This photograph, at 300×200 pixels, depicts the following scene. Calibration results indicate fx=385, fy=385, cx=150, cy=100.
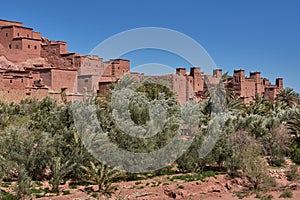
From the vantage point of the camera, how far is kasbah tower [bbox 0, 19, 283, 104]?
28375 mm

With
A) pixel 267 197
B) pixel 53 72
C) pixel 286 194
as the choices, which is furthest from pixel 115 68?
pixel 267 197

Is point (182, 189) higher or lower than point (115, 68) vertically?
lower

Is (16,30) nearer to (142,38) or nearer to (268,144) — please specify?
(142,38)

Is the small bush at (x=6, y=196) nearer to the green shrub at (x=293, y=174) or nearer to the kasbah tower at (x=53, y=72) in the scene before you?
the green shrub at (x=293, y=174)

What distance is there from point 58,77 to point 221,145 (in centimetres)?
1828

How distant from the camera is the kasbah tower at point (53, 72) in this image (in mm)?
28375

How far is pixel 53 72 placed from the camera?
30453 millimetres

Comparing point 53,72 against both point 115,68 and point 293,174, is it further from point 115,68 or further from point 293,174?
point 293,174

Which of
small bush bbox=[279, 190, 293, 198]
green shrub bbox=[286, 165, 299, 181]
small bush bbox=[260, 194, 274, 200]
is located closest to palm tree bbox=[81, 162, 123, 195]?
small bush bbox=[260, 194, 274, 200]

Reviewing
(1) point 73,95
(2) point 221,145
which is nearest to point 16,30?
(1) point 73,95

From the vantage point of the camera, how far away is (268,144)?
18375 mm

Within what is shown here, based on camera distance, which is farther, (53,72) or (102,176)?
(53,72)

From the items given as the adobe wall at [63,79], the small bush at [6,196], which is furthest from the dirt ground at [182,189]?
the adobe wall at [63,79]

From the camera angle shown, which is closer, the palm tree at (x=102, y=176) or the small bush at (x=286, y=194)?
the palm tree at (x=102, y=176)
